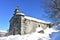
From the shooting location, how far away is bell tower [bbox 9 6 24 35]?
155 feet

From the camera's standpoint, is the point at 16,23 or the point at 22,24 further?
the point at 16,23

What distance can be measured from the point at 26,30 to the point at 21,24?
2.38 meters

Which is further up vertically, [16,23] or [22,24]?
[16,23]

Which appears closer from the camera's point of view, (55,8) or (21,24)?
(55,8)

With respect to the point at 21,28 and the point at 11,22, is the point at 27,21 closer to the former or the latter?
the point at 21,28

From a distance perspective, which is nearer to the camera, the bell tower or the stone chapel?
the stone chapel

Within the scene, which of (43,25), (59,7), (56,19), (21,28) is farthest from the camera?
(43,25)

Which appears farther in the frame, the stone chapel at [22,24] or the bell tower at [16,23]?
the bell tower at [16,23]

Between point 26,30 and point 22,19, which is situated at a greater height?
point 22,19

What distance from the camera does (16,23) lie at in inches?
1955

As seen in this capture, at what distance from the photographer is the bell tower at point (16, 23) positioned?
155ft

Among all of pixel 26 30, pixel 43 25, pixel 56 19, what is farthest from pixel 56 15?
pixel 43 25

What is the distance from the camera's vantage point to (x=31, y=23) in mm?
48531

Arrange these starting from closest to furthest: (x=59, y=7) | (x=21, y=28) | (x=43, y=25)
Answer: (x=59, y=7)
(x=21, y=28)
(x=43, y=25)
